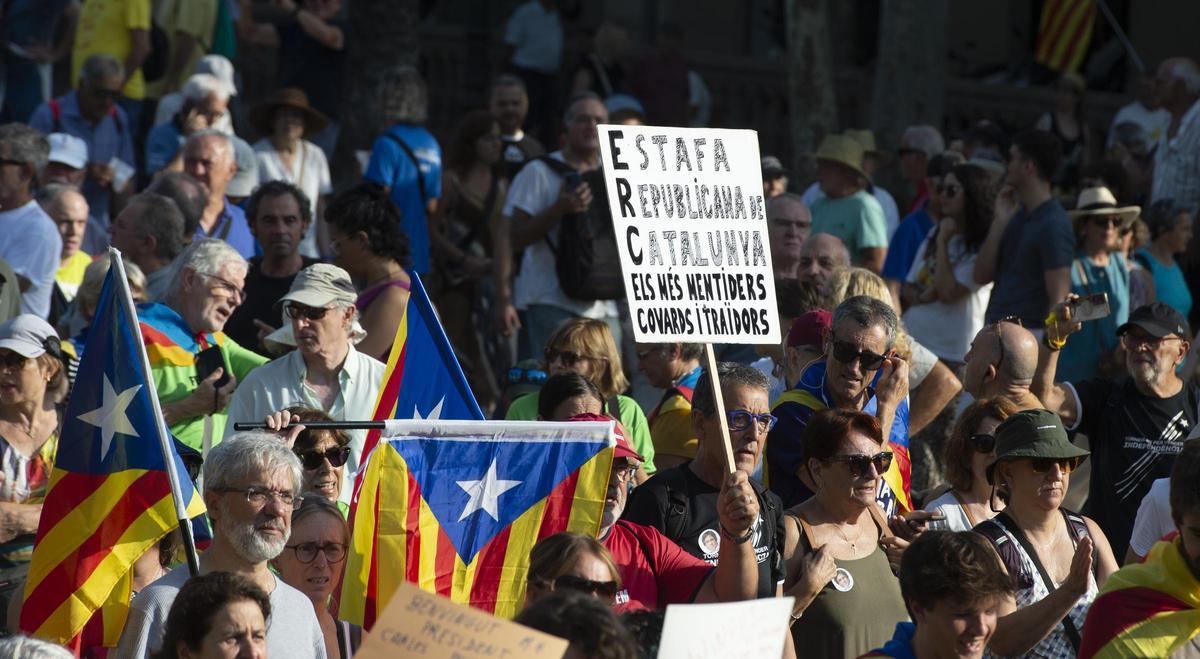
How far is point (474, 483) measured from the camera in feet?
20.3

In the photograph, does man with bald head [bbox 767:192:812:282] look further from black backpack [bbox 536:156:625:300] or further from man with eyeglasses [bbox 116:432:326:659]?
man with eyeglasses [bbox 116:432:326:659]

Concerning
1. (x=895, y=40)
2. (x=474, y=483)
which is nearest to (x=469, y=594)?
(x=474, y=483)

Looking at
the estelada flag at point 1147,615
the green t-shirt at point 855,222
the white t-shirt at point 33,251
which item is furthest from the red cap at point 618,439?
the green t-shirt at point 855,222

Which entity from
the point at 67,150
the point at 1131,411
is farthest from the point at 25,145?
the point at 1131,411

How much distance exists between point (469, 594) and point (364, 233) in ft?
9.15

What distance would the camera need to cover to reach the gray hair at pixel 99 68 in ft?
39.4

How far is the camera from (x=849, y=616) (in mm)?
6102

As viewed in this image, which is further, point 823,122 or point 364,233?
point 823,122

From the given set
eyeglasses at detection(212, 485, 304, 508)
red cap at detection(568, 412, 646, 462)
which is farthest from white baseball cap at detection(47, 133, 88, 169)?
eyeglasses at detection(212, 485, 304, 508)

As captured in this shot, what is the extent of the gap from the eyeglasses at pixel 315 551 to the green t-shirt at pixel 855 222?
17.5 ft

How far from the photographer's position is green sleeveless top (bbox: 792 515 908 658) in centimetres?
608

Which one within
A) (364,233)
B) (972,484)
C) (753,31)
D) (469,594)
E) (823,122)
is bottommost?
(469,594)

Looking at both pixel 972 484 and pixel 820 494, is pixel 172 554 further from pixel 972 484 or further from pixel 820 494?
pixel 972 484

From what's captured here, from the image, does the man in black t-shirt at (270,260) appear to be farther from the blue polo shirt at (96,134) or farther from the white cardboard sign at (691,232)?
the blue polo shirt at (96,134)
